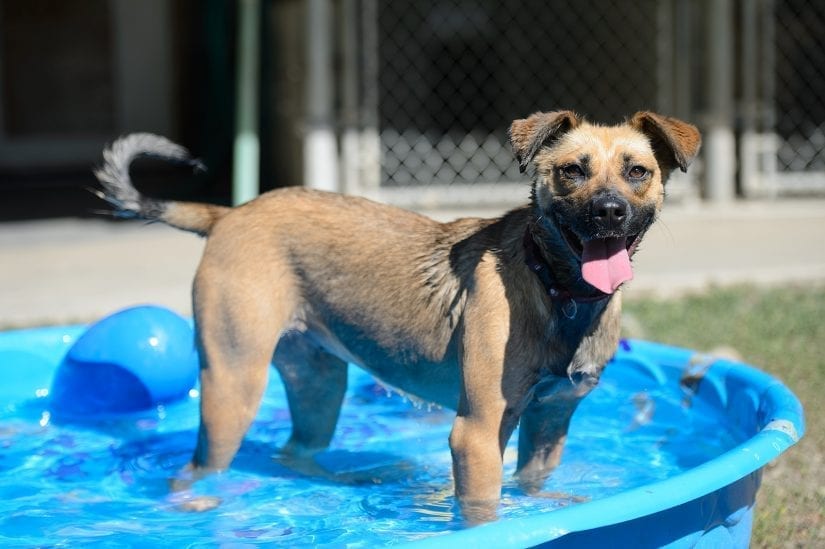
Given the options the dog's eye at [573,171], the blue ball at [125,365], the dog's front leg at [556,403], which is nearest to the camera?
the dog's eye at [573,171]

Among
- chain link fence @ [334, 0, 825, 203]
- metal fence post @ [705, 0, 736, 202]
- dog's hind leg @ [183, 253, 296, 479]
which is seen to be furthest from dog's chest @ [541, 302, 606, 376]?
metal fence post @ [705, 0, 736, 202]

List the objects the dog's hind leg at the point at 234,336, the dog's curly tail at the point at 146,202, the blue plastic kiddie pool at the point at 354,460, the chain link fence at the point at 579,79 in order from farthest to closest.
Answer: the chain link fence at the point at 579,79 < the dog's curly tail at the point at 146,202 < the dog's hind leg at the point at 234,336 < the blue plastic kiddie pool at the point at 354,460

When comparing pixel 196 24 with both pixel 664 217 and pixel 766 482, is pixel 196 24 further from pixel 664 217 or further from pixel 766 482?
pixel 766 482

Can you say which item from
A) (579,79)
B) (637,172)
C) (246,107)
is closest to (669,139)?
(637,172)

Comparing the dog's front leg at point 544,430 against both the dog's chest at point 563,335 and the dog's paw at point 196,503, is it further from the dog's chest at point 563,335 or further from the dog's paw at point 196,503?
the dog's paw at point 196,503

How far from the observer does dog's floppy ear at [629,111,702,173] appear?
12.1 ft

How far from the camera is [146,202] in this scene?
4496 millimetres

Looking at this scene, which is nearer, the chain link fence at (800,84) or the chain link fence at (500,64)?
the chain link fence at (800,84)

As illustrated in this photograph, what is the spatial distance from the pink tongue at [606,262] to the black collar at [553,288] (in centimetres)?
12

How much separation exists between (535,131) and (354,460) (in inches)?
77.2

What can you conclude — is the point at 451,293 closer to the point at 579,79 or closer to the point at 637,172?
the point at 637,172

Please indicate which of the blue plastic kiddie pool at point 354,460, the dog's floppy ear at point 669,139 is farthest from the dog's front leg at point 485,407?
the dog's floppy ear at point 669,139

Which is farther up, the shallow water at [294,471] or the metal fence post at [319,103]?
the metal fence post at [319,103]

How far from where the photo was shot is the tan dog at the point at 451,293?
12.0 feet
